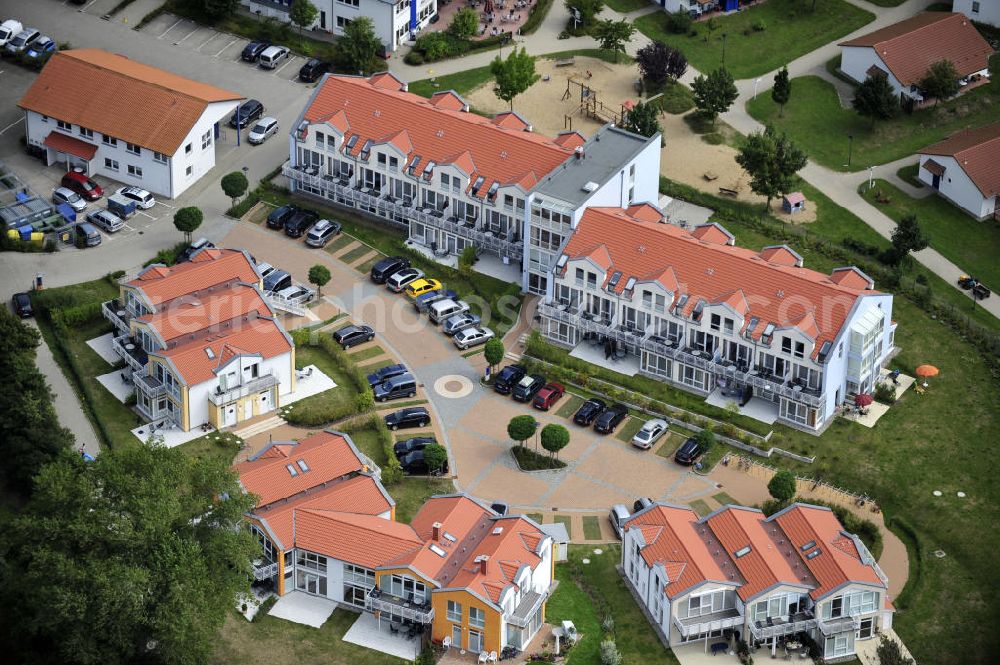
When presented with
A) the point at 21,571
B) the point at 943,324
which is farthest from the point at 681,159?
the point at 21,571

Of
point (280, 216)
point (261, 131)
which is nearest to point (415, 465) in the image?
point (280, 216)

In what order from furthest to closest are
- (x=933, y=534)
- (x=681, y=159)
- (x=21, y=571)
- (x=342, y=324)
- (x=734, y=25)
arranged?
(x=734, y=25) → (x=681, y=159) → (x=342, y=324) → (x=933, y=534) → (x=21, y=571)

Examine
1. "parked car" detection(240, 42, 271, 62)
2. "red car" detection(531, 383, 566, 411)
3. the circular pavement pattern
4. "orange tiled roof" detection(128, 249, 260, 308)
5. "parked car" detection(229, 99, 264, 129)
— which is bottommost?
the circular pavement pattern

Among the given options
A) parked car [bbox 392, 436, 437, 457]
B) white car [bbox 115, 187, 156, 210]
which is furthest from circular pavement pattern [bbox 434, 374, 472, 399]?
white car [bbox 115, 187, 156, 210]

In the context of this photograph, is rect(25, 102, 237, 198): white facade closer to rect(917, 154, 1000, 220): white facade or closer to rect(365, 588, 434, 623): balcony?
rect(365, 588, 434, 623): balcony

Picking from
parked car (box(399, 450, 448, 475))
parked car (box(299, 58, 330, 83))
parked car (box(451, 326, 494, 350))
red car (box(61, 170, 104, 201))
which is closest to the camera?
parked car (box(399, 450, 448, 475))

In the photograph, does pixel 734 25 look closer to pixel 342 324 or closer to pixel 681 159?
pixel 681 159

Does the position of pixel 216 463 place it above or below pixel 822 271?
above

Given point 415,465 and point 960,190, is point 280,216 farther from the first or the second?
point 960,190
